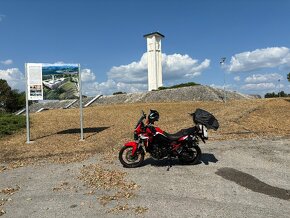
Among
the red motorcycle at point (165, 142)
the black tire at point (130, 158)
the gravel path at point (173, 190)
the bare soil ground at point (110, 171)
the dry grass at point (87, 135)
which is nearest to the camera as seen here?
the gravel path at point (173, 190)

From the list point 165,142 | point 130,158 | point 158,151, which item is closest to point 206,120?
point 165,142

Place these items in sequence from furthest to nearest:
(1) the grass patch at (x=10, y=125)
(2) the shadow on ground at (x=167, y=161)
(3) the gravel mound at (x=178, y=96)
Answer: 1. (3) the gravel mound at (x=178, y=96)
2. (1) the grass patch at (x=10, y=125)
3. (2) the shadow on ground at (x=167, y=161)

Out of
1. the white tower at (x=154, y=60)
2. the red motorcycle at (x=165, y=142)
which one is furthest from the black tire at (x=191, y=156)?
the white tower at (x=154, y=60)

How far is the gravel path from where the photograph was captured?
5.52m

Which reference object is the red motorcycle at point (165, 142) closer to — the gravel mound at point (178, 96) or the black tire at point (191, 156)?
the black tire at point (191, 156)

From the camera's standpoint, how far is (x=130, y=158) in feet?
28.2

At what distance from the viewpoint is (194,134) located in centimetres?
852

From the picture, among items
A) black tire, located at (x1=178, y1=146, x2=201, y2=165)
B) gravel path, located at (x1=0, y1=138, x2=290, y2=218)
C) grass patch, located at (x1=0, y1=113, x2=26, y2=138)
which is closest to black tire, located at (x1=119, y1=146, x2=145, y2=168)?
gravel path, located at (x1=0, y1=138, x2=290, y2=218)

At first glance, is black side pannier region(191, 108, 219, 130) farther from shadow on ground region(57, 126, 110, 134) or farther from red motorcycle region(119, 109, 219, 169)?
shadow on ground region(57, 126, 110, 134)

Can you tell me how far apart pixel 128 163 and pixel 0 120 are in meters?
12.2

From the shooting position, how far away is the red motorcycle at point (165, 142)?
8383 mm

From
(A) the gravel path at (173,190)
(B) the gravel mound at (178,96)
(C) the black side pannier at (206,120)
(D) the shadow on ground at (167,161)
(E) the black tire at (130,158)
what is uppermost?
(B) the gravel mound at (178,96)

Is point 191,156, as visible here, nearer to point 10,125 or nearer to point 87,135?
point 87,135

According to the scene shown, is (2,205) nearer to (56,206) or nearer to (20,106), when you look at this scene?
(56,206)
